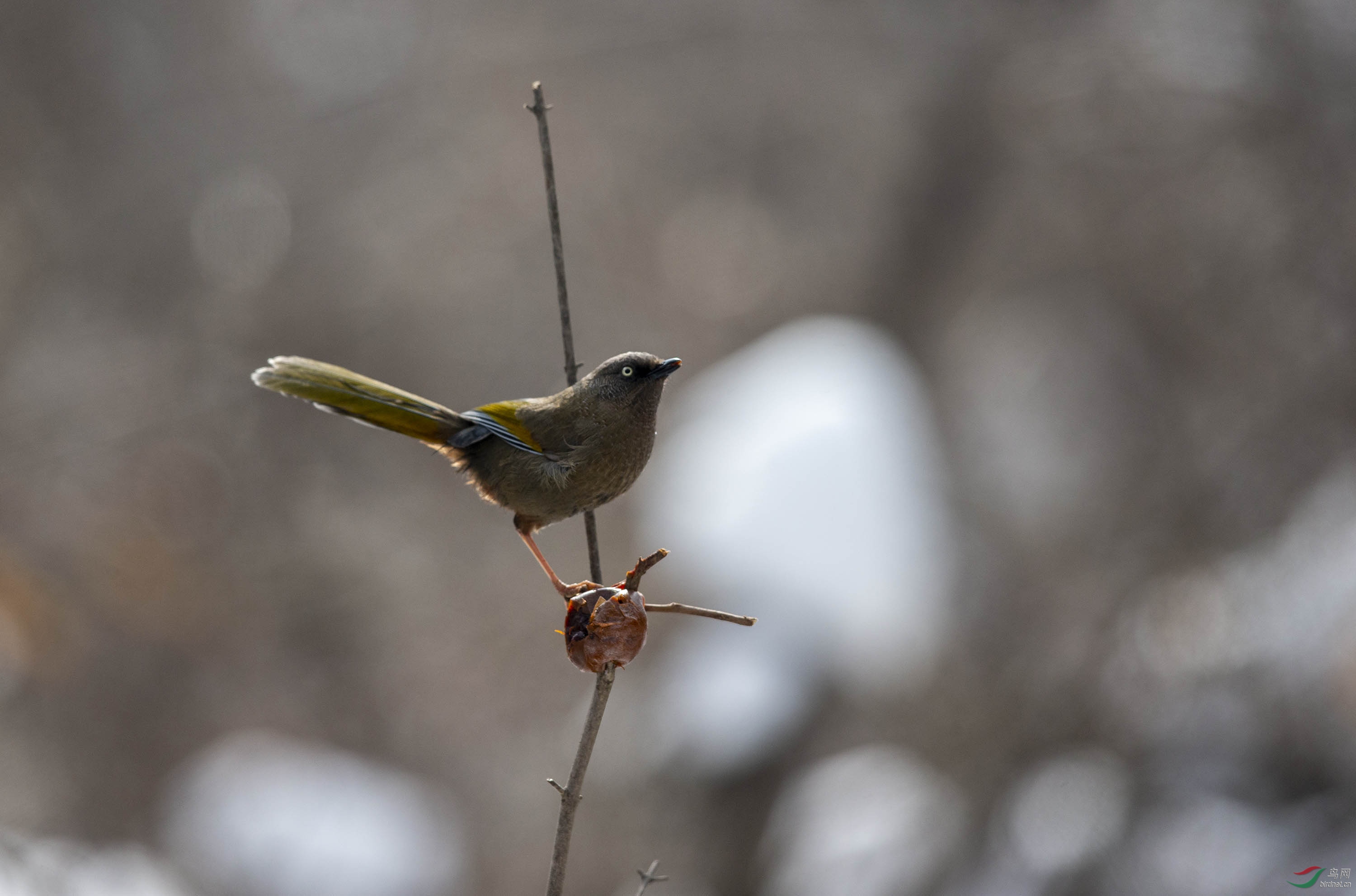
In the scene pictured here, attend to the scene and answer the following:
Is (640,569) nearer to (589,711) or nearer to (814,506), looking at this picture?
(589,711)

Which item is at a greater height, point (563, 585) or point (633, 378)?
point (633, 378)

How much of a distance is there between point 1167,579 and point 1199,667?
0.89m

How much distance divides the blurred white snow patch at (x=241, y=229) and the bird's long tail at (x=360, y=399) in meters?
7.63

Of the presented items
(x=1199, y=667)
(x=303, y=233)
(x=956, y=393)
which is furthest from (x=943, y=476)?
(x=303, y=233)

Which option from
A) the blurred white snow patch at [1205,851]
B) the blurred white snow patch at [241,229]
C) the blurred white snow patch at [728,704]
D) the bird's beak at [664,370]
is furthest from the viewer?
the blurred white snow patch at [241,229]

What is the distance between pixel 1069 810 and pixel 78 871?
4.58 meters

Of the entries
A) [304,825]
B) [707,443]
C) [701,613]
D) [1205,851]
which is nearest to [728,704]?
[707,443]

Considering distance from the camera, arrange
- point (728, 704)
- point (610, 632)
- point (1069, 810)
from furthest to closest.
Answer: point (728, 704) < point (1069, 810) < point (610, 632)

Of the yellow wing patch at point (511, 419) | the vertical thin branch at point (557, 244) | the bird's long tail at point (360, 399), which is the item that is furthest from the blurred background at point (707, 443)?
the vertical thin branch at point (557, 244)

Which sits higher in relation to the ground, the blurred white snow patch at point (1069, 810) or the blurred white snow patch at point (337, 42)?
the blurred white snow patch at point (337, 42)

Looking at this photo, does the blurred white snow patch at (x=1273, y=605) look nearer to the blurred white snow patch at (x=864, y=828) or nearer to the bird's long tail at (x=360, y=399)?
the blurred white snow patch at (x=864, y=828)

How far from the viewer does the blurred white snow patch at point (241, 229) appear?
29.2 ft

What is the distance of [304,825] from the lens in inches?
217

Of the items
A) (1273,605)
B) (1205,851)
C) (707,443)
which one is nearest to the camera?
(1205,851)
